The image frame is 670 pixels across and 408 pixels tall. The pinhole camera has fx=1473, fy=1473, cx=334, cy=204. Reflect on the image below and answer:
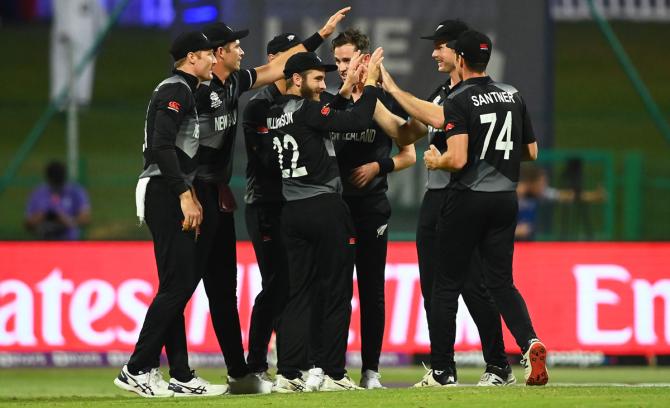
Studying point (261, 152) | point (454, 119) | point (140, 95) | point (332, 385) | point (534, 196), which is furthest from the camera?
point (140, 95)

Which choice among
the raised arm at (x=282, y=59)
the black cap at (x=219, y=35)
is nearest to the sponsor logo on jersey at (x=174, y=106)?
the black cap at (x=219, y=35)

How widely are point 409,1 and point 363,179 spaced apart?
5.78 meters

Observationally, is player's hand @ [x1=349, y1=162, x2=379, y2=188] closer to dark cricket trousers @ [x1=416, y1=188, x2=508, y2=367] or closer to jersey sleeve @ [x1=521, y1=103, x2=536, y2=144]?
dark cricket trousers @ [x1=416, y1=188, x2=508, y2=367]

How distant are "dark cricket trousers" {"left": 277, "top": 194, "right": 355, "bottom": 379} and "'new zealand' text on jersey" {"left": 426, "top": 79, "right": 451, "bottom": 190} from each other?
668 mm

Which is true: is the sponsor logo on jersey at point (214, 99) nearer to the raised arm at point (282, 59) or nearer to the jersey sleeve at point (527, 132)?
the raised arm at point (282, 59)

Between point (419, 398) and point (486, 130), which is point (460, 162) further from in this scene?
point (419, 398)

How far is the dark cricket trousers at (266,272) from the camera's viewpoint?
377 inches

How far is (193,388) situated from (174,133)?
1646 millimetres

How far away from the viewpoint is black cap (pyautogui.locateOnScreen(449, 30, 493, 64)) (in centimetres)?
893

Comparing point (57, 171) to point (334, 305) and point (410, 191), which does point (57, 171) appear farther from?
point (334, 305)

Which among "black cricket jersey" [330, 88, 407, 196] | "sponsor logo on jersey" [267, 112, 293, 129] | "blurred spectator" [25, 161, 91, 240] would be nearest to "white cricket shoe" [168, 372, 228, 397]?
"black cricket jersey" [330, 88, 407, 196]

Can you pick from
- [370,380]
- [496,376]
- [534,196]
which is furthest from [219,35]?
[534,196]

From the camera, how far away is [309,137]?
29.7 ft

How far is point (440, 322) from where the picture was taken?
356 inches
